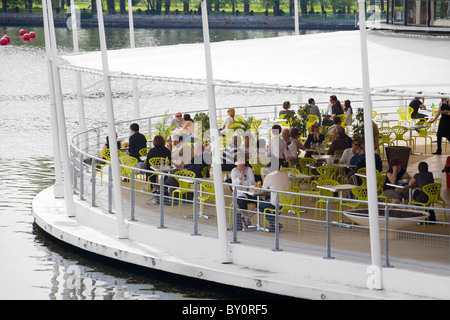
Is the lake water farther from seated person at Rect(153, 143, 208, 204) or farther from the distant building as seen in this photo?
the distant building

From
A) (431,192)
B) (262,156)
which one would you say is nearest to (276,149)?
(262,156)

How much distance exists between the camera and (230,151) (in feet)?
55.9

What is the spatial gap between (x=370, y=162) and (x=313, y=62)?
→ 291cm

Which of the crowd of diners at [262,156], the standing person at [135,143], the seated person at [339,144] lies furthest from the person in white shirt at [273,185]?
the standing person at [135,143]

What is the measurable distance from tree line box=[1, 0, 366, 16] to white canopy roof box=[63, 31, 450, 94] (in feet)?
244

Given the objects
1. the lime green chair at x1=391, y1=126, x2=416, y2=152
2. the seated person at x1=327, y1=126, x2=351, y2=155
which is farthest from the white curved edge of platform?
the lime green chair at x1=391, y1=126, x2=416, y2=152

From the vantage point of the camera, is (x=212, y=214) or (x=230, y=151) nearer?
(x=212, y=214)
